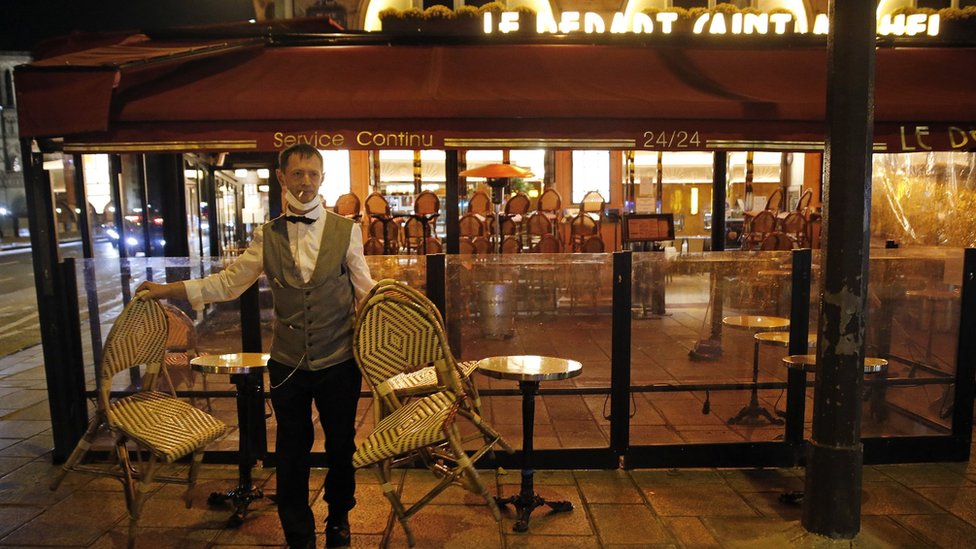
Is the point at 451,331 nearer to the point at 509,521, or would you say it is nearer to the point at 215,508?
the point at 509,521

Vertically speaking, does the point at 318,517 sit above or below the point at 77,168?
below

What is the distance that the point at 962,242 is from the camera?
25.8ft

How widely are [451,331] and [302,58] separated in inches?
111

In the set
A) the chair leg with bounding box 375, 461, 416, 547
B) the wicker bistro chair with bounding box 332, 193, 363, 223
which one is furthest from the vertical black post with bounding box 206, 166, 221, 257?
the chair leg with bounding box 375, 461, 416, 547

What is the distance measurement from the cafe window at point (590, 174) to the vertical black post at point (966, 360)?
1026cm

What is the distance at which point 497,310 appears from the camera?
16.2ft

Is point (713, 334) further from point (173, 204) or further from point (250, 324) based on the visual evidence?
point (173, 204)

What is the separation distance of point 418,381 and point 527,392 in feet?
2.22

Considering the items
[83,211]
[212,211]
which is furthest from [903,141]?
[212,211]

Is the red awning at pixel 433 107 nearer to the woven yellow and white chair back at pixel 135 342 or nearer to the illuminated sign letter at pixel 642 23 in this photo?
the woven yellow and white chair back at pixel 135 342

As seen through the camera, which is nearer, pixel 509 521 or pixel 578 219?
pixel 509 521

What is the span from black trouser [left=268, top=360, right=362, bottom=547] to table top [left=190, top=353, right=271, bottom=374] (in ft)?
1.73

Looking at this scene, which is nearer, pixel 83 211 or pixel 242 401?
pixel 242 401

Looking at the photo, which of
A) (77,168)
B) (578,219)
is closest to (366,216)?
(578,219)
